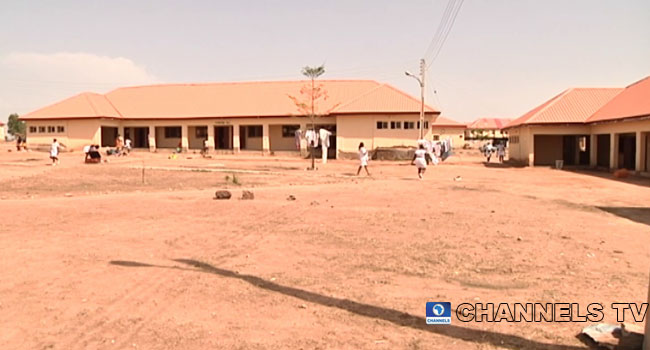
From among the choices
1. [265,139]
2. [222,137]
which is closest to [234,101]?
[222,137]

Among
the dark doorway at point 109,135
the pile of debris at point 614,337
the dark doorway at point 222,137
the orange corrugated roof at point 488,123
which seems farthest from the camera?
the orange corrugated roof at point 488,123

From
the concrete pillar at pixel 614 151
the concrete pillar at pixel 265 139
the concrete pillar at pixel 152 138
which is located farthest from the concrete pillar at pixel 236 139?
the concrete pillar at pixel 614 151

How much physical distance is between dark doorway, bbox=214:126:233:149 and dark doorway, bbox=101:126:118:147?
907cm

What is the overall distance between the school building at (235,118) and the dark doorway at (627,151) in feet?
37.9

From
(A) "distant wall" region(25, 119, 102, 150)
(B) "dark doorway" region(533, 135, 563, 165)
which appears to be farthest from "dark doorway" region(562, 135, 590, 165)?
(A) "distant wall" region(25, 119, 102, 150)

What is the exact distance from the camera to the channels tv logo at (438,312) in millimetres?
4746

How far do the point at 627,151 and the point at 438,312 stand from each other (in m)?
28.8

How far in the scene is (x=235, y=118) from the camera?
130 ft

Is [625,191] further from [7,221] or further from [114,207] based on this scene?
[7,221]

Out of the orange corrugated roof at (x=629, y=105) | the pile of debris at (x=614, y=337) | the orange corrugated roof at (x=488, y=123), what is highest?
the orange corrugated roof at (x=488, y=123)

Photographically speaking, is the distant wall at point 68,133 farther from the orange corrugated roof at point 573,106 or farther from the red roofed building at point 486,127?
the red roofed building at point 486,127

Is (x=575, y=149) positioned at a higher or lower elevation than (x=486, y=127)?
lower

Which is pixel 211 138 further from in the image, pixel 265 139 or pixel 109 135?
pixel 109 135

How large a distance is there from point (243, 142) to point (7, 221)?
105 feet
